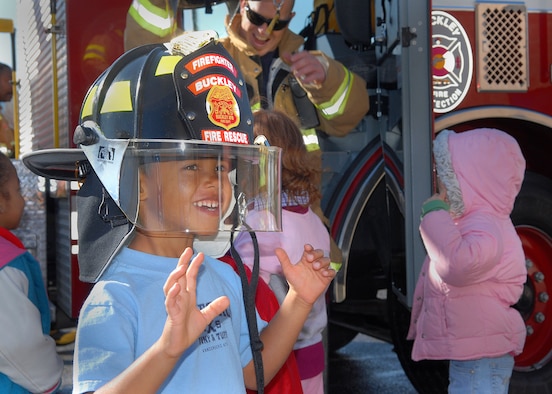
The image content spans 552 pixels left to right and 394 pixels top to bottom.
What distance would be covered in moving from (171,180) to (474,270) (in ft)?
4.76

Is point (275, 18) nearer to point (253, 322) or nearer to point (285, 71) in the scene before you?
point (285, 71)

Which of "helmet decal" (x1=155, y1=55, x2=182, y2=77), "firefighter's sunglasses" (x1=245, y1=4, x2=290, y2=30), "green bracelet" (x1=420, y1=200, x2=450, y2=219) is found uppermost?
"firefighter's sunglasses" (x1=245, y1=4, x2=290, y2=30)

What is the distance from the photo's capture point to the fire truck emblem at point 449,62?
10.1 feet

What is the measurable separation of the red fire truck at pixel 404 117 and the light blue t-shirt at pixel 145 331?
1552mm

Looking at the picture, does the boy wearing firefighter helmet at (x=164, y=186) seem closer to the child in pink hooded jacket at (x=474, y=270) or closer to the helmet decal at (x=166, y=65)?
the helmet decal at (x=166, y=65)

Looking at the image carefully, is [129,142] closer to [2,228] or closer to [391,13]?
[2,228]

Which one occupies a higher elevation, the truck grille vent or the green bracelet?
the truck grille vent

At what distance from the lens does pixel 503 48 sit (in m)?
3.13

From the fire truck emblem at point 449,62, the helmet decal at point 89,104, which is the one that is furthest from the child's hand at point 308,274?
the fire truck emblem at point 449,62

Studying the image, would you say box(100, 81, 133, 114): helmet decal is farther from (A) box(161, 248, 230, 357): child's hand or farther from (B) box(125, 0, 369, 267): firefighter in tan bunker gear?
(B) box(125, 0, 369, 267): firefighter in tan bunker gear

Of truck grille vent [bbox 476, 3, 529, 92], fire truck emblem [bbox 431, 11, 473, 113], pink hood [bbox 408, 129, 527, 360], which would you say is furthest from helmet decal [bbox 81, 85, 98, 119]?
truck grille vent [bbox 476, 3, 529, 92]

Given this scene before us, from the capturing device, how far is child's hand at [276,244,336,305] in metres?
1.45

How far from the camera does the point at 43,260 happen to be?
169 inches

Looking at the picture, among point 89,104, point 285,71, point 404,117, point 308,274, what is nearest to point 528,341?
point 404,117
